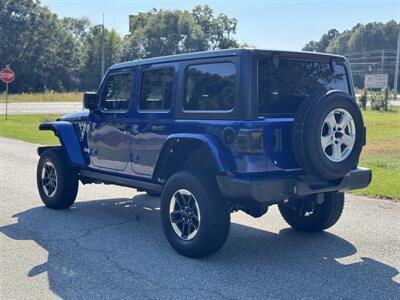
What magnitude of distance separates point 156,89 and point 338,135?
2.04 meters

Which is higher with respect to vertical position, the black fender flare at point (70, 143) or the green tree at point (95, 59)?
the green tree at point (95, 59)

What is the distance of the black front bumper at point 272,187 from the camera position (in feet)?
14.6

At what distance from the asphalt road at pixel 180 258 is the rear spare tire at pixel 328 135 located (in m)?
0.94

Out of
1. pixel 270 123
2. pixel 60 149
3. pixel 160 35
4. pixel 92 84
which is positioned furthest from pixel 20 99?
pixel 270 123

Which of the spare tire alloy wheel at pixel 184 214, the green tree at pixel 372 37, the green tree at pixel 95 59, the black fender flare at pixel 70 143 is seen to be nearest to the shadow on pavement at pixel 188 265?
the spare tire alloy wheel at pixel 184 214

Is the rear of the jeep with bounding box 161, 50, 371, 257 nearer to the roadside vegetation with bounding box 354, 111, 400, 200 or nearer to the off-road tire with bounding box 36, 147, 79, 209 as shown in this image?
the off-road tire with bounding box 36, 147, 79, 209

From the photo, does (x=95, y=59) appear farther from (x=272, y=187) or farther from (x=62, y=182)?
(x=272, y=187)

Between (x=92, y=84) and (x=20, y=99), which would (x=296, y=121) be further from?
(x=92, y=84)

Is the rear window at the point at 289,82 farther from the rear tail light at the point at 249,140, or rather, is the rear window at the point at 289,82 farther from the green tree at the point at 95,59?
the green tree at the point at 95,59

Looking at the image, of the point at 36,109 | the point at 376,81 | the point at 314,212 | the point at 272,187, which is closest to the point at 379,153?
the point at 314,212

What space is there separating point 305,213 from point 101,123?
8.99 ft

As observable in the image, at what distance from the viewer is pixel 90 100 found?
6.50 meters

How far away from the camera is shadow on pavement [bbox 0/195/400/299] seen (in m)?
4.09

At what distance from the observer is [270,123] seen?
4582 mm
